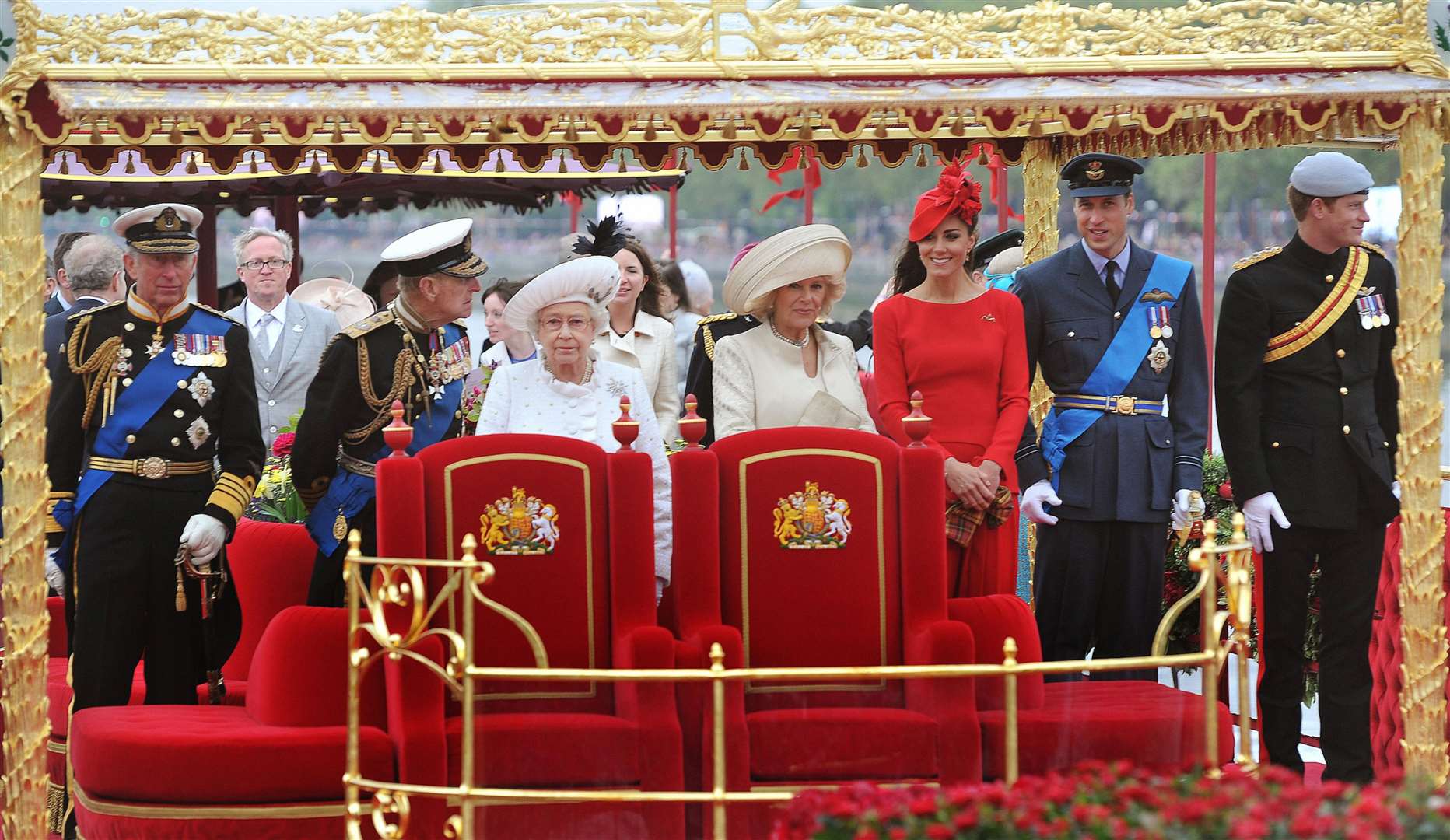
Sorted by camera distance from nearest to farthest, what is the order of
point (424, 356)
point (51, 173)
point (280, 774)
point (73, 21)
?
point (280, 774)
point (73, 21)
point (424, 356)
point (51, 173)

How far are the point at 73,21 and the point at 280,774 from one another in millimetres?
1999

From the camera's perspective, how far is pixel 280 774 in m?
4.16

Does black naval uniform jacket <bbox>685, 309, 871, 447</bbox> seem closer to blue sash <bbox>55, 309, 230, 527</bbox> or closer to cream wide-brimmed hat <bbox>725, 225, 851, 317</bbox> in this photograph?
cream wide-brimmed hat <bbox>725, 225, 851, 317</bbox>

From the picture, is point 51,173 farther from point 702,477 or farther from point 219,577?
point 702,477

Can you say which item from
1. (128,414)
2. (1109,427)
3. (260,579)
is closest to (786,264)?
(1109,427)

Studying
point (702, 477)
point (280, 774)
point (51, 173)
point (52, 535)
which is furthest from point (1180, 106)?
point (51, 173)

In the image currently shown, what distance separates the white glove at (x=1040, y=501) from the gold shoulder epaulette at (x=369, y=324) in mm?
1885

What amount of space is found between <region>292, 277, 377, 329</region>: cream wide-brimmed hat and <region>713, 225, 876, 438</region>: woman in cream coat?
3517 millimetres

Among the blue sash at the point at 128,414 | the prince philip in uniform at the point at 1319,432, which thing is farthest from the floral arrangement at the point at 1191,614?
the blue sash at the point at 128,414

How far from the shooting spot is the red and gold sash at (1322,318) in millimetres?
5012

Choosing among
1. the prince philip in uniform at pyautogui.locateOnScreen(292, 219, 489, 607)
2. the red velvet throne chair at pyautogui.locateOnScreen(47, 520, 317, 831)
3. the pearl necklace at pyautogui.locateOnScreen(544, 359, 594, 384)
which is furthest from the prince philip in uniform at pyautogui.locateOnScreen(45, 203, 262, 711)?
the pearl necklace at pyautogui.locateOnScreen(544, 359, 594, 384)


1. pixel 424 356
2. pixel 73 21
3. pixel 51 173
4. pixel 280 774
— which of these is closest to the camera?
pixel 280 774

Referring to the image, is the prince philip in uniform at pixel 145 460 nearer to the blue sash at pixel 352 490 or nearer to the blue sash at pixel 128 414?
the blue sash at pixel 128 414

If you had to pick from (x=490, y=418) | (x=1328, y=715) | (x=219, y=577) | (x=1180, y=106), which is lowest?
(x=1328, y=715)
